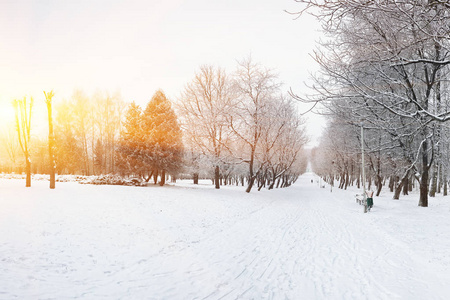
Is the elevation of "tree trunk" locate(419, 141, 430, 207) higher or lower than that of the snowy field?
higher

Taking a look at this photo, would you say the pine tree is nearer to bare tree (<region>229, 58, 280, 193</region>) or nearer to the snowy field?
bare tree (<region>229, 58, 280, 193</region>)

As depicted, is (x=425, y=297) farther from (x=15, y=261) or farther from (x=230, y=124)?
(x=230, y=124)

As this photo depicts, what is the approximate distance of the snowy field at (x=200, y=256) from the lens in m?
4.89

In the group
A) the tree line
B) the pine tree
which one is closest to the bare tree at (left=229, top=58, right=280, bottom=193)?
the tree line

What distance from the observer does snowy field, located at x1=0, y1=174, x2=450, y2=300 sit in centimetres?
489

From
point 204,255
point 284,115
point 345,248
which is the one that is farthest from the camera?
point 284,115

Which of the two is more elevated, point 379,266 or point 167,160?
point 167,160

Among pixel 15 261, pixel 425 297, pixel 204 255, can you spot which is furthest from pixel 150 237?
pixel 425 297

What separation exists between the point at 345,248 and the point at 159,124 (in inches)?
798

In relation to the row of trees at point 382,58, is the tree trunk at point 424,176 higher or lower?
lower

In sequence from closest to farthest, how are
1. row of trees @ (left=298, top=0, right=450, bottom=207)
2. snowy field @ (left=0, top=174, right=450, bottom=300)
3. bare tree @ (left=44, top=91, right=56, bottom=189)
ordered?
row of trees @ (left=298, top=0, right=450, bottom=207) → snowy field @ (left=0, top=174, right=450, bottom=300) → bare tree @ (left=44, top=91, right=56, bottom=189)

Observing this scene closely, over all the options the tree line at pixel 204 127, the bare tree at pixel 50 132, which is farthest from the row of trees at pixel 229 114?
the bare tree at pixel 50 132

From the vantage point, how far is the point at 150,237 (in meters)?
8.45

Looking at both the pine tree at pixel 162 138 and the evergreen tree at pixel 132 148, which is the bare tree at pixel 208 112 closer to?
the pine tree at pixel 162 138
